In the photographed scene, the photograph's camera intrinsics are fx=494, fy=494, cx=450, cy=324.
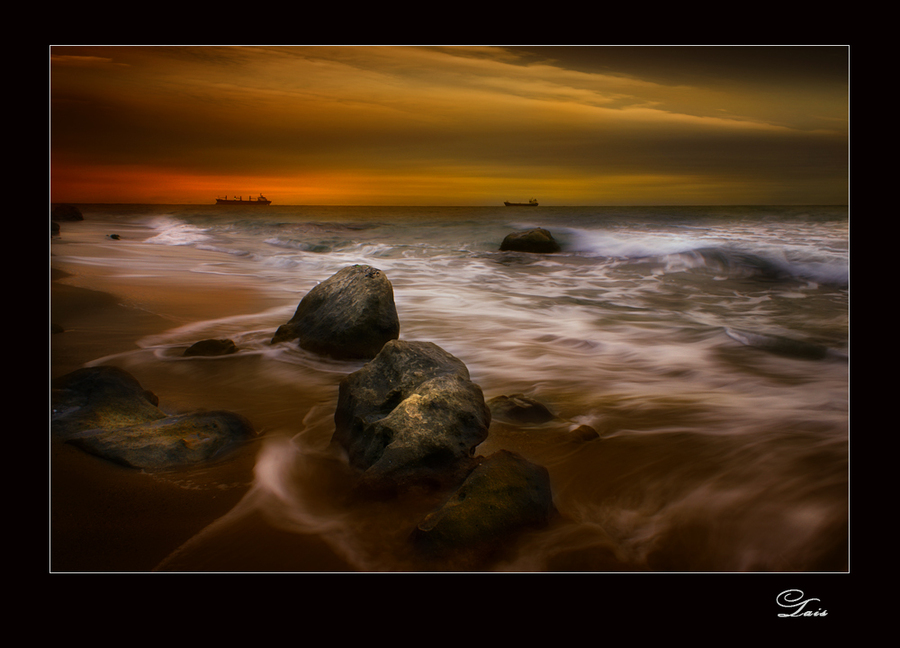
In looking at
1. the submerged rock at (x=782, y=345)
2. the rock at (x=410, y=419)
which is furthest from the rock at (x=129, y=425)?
the submerged rock at (x=782, y=345)

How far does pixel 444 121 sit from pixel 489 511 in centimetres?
291

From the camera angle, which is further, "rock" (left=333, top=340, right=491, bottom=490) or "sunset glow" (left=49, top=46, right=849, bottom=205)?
"sunset glow" (left=49, top=46, right=849, bottom=205)

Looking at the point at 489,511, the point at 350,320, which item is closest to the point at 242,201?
the point at 350,320

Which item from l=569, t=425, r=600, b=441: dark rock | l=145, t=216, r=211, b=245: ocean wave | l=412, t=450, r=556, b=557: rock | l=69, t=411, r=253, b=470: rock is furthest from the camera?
l=145, t=216, r=211, b=245: ocean wave

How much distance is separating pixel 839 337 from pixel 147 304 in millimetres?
6942

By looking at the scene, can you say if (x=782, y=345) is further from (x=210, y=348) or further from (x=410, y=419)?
(x=210, y=348)

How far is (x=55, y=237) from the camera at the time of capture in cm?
946

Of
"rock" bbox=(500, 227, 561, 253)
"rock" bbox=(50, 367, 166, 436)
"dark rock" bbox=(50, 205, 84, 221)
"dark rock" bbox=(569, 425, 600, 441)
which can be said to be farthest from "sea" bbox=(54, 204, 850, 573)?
"rock" bbox=(500, 227, 561, 253)

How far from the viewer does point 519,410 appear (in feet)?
10.0

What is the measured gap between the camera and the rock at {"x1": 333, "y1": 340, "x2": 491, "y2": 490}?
7.34ft

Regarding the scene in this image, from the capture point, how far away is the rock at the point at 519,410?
3.01 m

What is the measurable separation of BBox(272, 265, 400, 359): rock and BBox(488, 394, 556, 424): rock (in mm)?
1363
